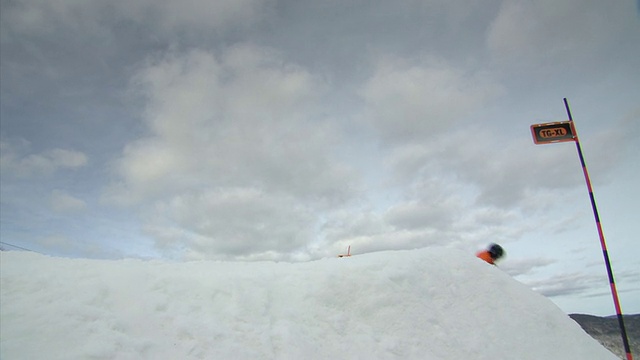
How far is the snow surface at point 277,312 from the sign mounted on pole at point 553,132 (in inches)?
215

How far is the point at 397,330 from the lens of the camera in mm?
7879

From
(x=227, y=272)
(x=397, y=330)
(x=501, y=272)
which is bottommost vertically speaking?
(x=397, y=330)

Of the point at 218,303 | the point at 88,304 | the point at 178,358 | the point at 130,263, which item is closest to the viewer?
the point at 178,358

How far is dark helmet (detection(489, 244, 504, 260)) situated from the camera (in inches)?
514

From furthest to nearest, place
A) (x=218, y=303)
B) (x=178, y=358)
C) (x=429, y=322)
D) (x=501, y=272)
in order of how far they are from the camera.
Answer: (x=501, y=272), (x=429, y=322), (x=218, y=303), (x=178, y=358)

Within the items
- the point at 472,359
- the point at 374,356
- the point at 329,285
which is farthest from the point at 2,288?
the point at 472,359

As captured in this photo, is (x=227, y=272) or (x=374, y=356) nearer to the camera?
(x=374, y=356)

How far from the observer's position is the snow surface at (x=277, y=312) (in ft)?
19.4

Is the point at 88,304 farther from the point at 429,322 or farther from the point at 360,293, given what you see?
the point at 429,322

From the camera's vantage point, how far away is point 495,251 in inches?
518

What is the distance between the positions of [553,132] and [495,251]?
4.87 m

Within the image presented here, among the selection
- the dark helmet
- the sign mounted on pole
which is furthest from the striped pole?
the dark helmet

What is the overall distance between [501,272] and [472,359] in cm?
514

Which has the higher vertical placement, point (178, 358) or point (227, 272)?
point (227, 272)
